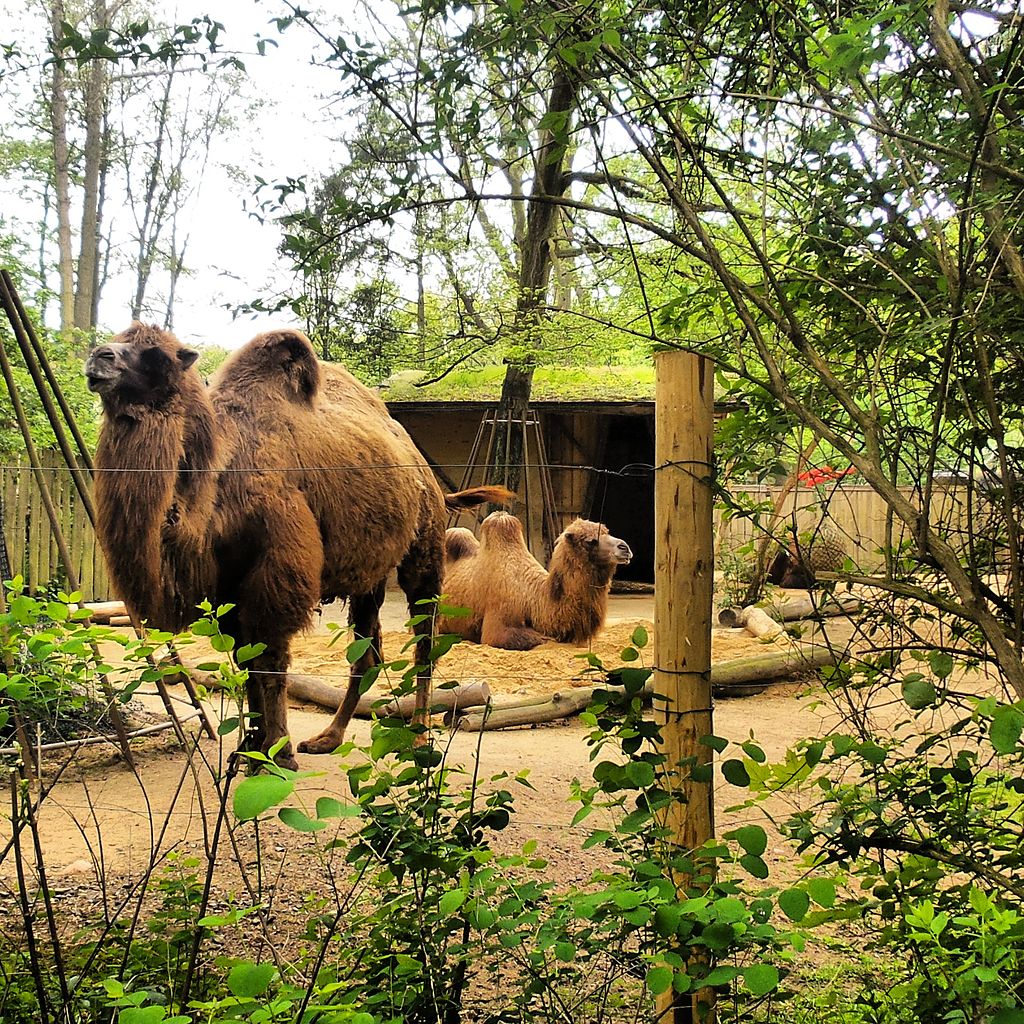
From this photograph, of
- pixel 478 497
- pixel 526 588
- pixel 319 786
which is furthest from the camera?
pixel 526 588

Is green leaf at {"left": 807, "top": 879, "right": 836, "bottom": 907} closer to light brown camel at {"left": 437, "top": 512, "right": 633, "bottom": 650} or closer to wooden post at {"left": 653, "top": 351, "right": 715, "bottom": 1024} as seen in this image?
wooden post at {"left": 653, "top": 351, "right": 715, "bottom": 1024}

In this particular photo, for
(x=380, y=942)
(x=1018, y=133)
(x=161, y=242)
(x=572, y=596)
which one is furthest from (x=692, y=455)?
(x=161, y=242)

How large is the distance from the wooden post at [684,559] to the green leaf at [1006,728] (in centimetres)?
89

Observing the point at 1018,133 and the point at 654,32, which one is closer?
the point at 1018,133

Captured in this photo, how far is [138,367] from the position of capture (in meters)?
3.46

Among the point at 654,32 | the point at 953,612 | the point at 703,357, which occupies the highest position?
the point at 654,32

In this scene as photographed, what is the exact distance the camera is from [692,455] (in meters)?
2.24

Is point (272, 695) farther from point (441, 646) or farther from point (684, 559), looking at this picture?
point (441, 646)

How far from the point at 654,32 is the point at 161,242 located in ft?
54.6

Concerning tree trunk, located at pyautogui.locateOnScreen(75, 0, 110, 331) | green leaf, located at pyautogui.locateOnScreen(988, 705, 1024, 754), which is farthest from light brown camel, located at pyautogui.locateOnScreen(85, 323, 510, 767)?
tree trunk, located at pyautogui.locateOnScreen(75, 0, 110, 331)

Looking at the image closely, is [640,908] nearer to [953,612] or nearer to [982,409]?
[953,612]

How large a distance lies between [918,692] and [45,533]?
28.2ft

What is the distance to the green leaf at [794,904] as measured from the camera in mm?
1370

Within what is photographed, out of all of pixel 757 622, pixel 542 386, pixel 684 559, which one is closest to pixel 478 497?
pixel 684 559
